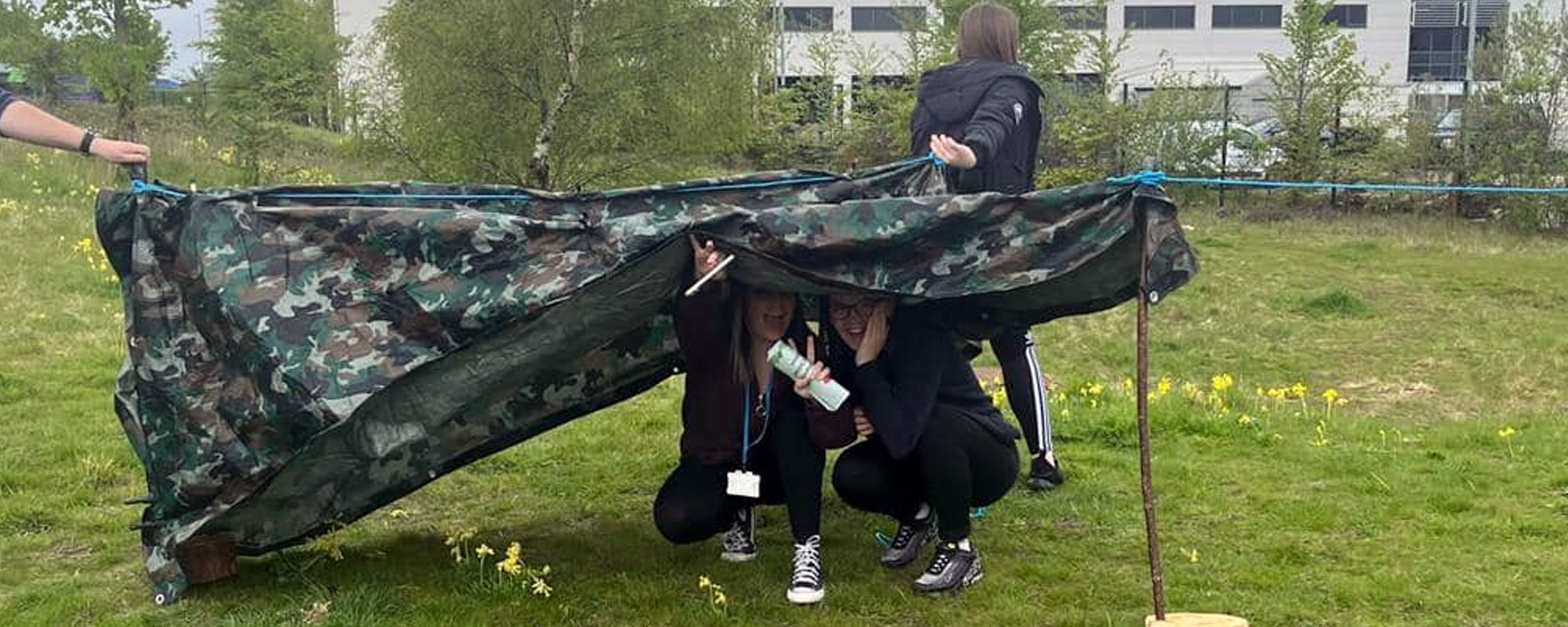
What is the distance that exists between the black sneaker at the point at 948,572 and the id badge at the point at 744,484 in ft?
1.93

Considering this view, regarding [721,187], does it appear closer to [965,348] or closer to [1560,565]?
[965,348]

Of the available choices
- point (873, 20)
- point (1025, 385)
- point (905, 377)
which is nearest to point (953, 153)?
point (905, 377)

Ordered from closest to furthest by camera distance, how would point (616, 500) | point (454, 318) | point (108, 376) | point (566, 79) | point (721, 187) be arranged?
point (454, 318) < point (721, 187) < point (616, 500) < point (108, 376) < point (566, 79)

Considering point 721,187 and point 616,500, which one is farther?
point 616,500

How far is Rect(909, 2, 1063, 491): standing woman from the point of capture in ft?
14.8

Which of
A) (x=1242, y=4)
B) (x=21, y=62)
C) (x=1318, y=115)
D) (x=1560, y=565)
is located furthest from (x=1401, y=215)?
(x=1242, y=4)

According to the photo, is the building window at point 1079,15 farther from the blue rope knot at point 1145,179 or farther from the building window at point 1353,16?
the blue rope knot at point 1145,179

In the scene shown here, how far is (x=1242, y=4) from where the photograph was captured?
43.7 meters

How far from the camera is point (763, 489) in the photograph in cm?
433

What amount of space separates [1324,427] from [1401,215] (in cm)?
1264

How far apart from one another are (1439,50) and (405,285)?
163 ft

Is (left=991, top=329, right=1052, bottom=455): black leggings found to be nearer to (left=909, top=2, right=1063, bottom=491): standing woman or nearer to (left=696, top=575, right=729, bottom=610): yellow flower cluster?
(left=909, top=2, right=1063, bottom=491): standing woman

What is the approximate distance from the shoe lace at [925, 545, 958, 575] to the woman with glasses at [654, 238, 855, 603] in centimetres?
36

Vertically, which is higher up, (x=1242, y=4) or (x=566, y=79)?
(x=1242, y=4)
